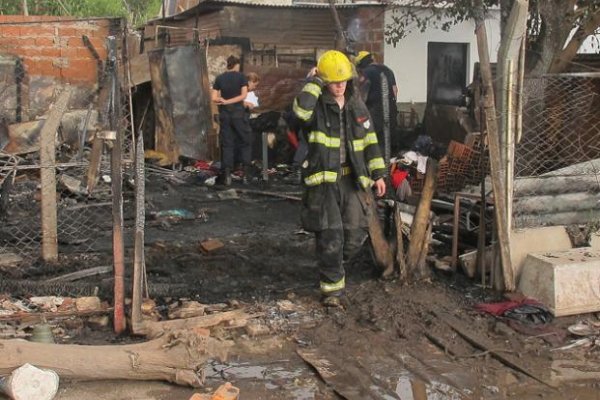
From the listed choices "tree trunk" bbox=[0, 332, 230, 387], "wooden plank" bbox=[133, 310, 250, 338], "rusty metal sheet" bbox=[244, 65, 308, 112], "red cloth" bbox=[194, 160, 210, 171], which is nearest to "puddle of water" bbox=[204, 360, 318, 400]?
"tree trunk" bbox=[0, 332, 230, 387]

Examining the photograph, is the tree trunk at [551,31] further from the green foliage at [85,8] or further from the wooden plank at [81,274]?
the green foliage at [85,8]

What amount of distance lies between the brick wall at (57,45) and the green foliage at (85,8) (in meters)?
7.48

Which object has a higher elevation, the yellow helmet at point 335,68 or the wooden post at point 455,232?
the yellow helmet at point 335,68

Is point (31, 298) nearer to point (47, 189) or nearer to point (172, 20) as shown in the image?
point (47, 189)

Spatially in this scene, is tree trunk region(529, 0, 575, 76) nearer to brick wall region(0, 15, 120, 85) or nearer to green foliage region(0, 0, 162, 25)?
brick wall region(0, 15, 120, 85)

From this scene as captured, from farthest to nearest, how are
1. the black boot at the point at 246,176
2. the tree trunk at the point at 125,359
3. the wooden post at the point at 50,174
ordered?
the black boot at the point at 246,176, the wooden post at the point at 50,174, the tree trunk at the point at 125,359

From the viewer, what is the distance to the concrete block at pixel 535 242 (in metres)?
5.84

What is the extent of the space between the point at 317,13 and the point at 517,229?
31.8 ft

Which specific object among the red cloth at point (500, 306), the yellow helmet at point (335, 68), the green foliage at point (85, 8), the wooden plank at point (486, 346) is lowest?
the wooden plank at point (486, 346)

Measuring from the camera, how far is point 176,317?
5184 millimetres

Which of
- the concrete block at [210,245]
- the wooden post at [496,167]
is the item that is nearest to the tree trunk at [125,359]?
the wooden post at [496,167]

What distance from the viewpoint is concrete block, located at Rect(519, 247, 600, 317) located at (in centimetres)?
538

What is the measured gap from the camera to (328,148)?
218 inches

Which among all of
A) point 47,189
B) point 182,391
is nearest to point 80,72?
point 47,189
